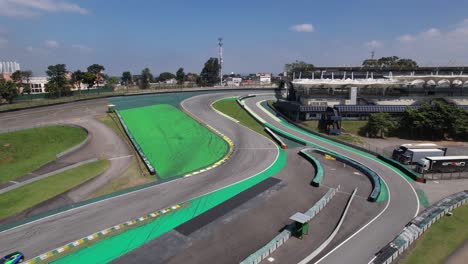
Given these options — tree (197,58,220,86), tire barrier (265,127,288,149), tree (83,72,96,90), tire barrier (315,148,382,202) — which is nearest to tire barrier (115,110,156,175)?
tire barrier (265,127,288,149)

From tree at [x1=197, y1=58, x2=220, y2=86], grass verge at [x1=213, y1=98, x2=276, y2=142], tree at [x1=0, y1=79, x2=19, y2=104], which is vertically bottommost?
grass verge at [x1=213, y1=98, x2=276, y2=142]

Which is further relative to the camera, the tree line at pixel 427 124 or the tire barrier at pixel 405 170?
the tree line at pixel 427 124

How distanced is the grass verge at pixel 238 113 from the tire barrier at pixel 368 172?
44.8 ft

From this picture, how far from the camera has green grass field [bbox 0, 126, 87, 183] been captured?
127 ft

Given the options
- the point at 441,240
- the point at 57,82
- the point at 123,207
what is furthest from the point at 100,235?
the point at 57,82

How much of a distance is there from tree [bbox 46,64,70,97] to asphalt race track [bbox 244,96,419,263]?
93.7 metres

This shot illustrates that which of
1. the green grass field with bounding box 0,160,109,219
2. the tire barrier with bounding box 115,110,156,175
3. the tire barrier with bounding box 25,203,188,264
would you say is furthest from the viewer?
the tire barrier with bounding box 115,110,156,175

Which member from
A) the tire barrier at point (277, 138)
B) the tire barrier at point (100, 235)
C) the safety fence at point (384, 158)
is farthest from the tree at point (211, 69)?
the tire barrier at point (100, 235)

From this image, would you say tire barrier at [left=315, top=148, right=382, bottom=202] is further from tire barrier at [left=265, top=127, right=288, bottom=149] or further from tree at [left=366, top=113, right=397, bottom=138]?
tree at [left=366, top=113, right=397, bottom=138]

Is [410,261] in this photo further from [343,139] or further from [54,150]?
[54,150]

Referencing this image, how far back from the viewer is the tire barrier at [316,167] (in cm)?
3478

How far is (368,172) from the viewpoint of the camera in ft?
125

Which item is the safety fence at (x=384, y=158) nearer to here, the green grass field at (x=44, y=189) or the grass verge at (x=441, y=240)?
the grass verge at (x=441, y=240)

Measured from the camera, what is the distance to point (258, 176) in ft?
122
